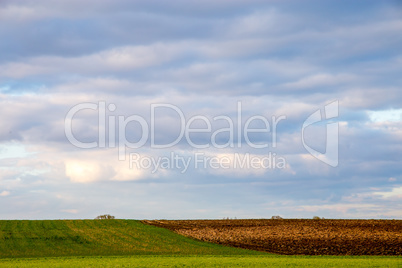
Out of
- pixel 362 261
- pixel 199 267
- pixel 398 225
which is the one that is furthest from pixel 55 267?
pixel 398 225

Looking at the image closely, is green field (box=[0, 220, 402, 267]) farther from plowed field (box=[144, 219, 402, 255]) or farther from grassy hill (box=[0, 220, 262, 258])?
plowed field (box=[144, 219, 402, 255])

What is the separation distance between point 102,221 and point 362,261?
43.9 m

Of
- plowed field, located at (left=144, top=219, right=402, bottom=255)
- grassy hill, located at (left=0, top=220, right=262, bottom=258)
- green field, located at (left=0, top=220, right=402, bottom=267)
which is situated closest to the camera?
green field, located at (left=0, top=220, right=402, bottom=267)

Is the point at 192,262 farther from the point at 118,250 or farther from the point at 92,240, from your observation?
the point at 92,240

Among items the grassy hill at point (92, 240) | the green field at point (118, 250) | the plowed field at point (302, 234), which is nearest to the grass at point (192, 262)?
the green field at point (118, 250)

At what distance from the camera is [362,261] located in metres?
43.8

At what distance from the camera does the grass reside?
4081 centimetres

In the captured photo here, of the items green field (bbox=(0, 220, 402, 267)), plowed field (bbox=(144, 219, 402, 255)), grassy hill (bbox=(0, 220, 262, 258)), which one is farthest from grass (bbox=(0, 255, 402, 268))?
plowed field (bbox=(144, 219, 402, 255))

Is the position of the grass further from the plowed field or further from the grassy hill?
the plowed field

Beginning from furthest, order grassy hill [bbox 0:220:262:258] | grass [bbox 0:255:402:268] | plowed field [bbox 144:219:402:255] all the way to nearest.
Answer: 1. plowed field [bbox 144:219:402:255]
2. grassy hill [bbox 0:220:262:258]
3. grass [bbox 0:255:402:268]

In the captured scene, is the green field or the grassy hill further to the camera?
the grassy hill

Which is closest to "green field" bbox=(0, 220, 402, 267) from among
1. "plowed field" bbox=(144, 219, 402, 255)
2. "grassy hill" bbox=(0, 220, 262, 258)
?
"grassy hill" bbox=(0, 220, 262, 258)

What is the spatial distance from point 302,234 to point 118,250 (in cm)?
2384

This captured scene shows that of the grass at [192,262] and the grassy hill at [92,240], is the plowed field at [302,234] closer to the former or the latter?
the grassy hill at [92,240]
